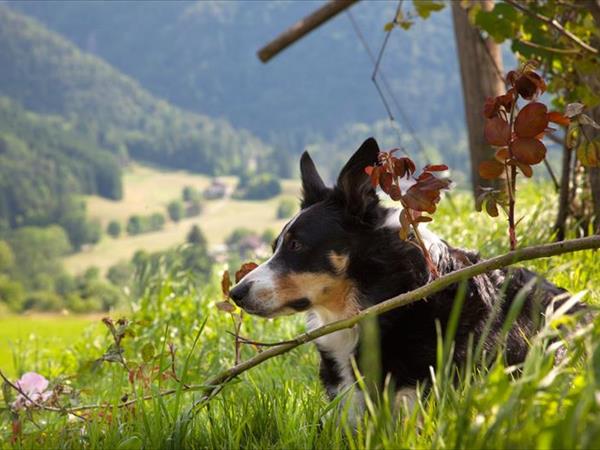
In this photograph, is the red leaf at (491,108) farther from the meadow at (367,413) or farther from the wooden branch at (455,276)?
the meadow at (367,413)

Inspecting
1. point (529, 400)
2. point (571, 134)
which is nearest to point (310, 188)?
point (571, 134)

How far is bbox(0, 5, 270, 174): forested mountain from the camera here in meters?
143

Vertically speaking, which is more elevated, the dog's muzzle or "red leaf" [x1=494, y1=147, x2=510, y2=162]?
"red leaf" [x1=494, y1=147, x2=510, y2=162]

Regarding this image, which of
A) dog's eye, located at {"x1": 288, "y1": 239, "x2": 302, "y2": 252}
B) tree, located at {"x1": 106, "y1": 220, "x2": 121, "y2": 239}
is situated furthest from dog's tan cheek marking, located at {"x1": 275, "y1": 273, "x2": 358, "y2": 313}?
tree, located at {"x1": 106, "y1": 220, "x2": 121, "y2": 239}

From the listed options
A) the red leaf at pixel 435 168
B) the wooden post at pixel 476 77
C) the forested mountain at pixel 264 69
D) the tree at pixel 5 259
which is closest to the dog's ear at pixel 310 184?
the red leaf at pixel 435 168

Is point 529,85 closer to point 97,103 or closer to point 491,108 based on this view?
point 491,108

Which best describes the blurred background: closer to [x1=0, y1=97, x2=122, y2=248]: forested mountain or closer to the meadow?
[x1=0, y1=97, x2=122, y2=248]: forested mountain

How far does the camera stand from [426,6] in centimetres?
470

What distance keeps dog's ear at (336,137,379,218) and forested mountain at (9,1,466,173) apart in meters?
131

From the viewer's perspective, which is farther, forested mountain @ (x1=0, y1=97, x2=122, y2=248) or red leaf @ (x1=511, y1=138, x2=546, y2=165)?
forested mountain @ (x1=0, y1=97, x2=122, y2=248)

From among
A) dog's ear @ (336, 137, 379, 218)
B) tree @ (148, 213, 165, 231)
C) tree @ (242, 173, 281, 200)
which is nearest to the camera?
dog's ear @ (336, 137, 379, 218)

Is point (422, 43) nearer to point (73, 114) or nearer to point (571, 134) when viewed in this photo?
point (73, 114)

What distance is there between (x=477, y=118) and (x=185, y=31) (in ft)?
466

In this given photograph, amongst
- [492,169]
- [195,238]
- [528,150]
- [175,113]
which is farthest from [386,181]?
[175,113]
